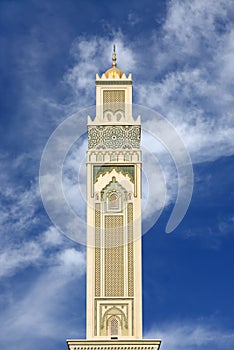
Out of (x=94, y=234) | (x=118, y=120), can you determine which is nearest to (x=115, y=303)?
(x=94, y=234)

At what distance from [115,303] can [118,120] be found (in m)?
5.60

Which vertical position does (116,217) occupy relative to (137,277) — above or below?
above

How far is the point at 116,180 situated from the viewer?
2517 centimetres

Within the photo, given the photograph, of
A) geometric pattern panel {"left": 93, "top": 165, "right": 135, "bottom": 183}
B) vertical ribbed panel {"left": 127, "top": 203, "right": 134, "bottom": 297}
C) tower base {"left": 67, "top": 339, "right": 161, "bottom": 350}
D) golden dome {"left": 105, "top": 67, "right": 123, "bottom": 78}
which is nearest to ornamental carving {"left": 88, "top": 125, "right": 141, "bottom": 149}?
geometric pattern panel {"left": 93, "top": 165, "right": 135, "bottom": 183}

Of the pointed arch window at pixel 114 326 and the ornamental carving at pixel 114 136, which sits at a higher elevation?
the ornamental carving at pixel 114 136

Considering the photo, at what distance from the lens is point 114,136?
2570cm

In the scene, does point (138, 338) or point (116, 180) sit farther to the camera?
point (116, 180)

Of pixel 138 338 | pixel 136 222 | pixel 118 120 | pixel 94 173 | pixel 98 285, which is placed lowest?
pixel 138 338

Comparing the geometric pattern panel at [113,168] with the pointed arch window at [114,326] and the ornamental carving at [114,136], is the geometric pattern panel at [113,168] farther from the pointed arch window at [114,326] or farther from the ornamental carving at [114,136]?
the pointed arch window at [114,326]

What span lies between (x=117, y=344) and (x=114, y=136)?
249 inches

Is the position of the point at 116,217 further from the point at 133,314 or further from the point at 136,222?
the point at 133,314

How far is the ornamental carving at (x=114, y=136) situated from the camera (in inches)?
1008

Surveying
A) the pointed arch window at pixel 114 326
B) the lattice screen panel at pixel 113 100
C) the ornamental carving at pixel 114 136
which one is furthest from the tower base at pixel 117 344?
the lattice screen panel at pixel 113 100

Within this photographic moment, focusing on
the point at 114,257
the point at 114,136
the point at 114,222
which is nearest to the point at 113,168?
the point at 114,136
